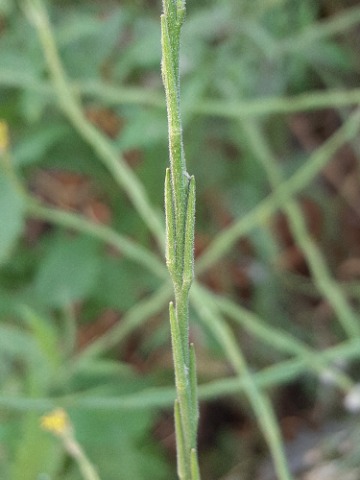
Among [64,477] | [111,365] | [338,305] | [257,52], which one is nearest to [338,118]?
[257,52]

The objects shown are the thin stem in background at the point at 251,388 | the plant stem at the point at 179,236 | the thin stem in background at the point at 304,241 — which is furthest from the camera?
the thin stem in background at the point at 304,241

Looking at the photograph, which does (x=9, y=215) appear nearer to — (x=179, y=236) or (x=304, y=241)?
(x=304, y=241)

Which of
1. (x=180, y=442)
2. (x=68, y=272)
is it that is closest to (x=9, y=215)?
(x=68, y=272)

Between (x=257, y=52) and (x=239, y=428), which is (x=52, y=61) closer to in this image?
(x=257, y=52)

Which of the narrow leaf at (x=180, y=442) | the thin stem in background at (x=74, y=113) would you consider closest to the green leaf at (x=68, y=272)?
the thin stem in background at (x=74, y=113)

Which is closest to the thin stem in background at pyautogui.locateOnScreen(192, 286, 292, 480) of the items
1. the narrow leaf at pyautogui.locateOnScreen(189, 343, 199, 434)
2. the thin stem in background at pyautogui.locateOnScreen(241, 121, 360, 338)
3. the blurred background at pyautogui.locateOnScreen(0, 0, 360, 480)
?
the blurred background at pyautogui.locateOnScreen(0, 0, 360, 480)

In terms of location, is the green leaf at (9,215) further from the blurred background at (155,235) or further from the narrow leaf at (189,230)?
the narrow leaf at (189,230)
